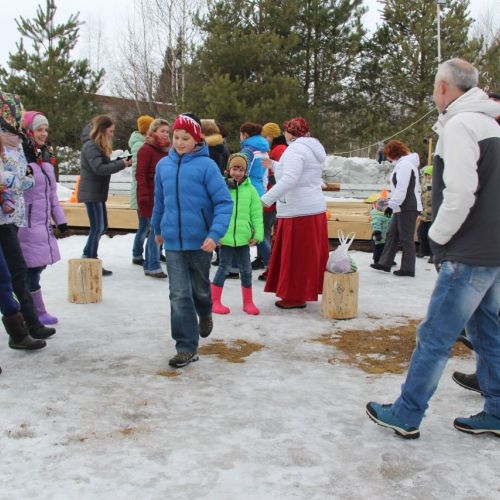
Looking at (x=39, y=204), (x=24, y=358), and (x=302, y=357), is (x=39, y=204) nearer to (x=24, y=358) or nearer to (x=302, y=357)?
(x=24, y=358)

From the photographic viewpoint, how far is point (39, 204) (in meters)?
5.38

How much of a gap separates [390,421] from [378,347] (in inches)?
68.7

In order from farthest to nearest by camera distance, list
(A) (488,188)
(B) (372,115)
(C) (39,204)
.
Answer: (B) (372,115) < (C) (39,204) < (A) (488,188)

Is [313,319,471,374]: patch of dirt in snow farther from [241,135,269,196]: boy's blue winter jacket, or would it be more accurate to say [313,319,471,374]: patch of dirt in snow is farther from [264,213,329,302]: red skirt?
[241,135,269,196]: boy's blue winter jacket

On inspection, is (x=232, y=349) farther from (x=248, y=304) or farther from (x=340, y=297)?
(x=340, y=297)

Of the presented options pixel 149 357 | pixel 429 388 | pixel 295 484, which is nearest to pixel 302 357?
pixel 149 357

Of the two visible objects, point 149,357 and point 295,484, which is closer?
point 295,484

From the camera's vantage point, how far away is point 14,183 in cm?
476

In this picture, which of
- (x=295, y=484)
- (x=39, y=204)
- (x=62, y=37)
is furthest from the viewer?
(x=62, y=37)

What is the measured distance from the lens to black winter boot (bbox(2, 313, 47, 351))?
4.70 metres

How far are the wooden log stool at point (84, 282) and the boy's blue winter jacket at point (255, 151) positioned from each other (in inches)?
89.4

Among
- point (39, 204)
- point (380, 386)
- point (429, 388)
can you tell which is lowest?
point (380, 386)

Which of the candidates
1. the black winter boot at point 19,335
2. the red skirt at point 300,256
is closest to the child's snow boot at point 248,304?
the red skirt at point 300,256

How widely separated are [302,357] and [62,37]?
1717 centimetres
